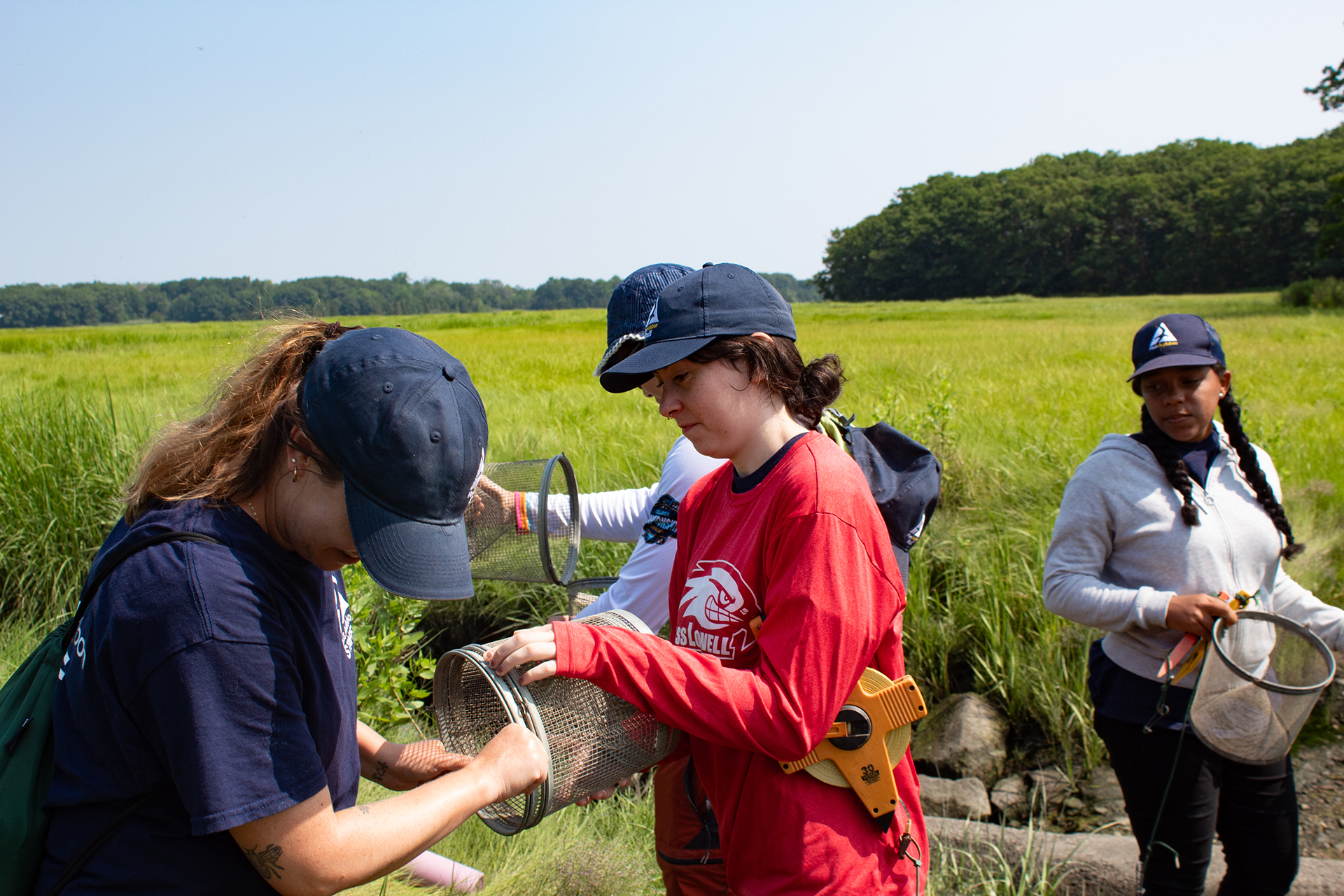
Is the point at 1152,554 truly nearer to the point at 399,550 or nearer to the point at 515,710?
the point at 515,710

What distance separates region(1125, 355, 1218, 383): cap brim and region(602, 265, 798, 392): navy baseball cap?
1.34 metres

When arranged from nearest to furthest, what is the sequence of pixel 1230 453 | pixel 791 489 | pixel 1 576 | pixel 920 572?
pixel 791 489 → pixel 1230 453 → pixel 920 572 → pixel 1 576

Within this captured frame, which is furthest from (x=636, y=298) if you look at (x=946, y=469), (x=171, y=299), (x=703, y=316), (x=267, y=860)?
(x=171, y=299)

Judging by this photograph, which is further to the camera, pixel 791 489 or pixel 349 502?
pixel 791 489

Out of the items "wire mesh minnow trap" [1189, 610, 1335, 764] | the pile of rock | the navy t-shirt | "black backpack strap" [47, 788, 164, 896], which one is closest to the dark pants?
"wire mesh minnow trap" [1189, 610, 1335, 764]

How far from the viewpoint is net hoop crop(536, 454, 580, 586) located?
7.89 ft

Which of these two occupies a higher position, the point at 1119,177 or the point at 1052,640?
the point at 1119,177

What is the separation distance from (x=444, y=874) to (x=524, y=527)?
1041 millimetres

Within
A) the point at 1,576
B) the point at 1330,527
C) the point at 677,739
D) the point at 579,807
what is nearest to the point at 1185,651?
the point at 677,739

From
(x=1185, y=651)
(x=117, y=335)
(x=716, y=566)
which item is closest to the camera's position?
(x=716, y=566)

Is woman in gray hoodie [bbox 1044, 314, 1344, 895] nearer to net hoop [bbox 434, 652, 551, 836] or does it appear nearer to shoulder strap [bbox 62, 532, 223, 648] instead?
net hoop [bbox 434, 652, 551, 836]

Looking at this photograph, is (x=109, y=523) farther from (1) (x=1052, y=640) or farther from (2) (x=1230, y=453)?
(2) (x=1230, y=453)

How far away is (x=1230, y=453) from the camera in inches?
97.0

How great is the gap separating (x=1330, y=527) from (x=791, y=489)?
14.9 feet
